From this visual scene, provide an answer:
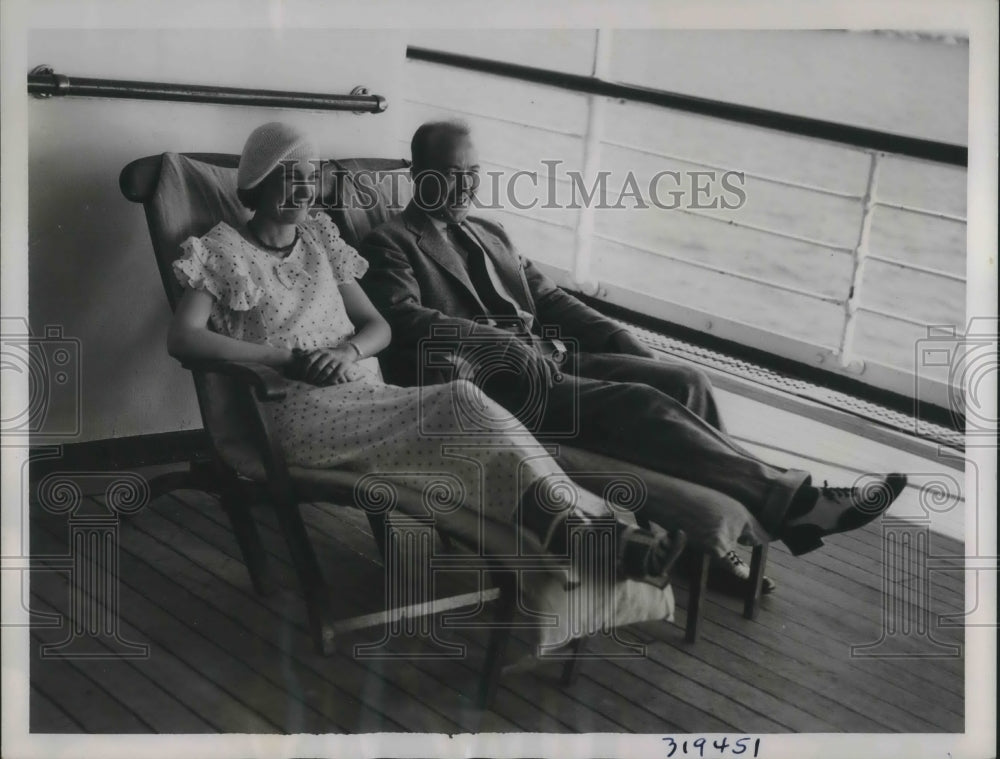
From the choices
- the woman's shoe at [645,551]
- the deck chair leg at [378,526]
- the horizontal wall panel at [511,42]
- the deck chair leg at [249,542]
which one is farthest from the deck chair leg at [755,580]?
the horizontal wall panel at [511,42]

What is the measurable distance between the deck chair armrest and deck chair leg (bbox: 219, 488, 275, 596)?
309 millimetres

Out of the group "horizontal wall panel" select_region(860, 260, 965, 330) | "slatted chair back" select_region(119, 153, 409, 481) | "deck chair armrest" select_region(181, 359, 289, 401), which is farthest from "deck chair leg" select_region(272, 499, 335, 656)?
"horizontal wall panel" select_region(860, 260, 965, 330)

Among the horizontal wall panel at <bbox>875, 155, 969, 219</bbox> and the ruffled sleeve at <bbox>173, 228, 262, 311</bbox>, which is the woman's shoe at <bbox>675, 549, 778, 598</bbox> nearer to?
the horizontal wall panel at <bbox>875, 155, 969, 219</bbox>

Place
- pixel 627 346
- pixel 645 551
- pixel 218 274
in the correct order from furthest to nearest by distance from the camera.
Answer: pixel 627 346 → pixel 218 274 → pixel 645 551

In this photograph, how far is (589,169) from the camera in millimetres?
2457

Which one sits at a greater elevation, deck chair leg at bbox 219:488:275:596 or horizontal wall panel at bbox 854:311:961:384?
horizontal wall panel at bbox 854:311:961:384

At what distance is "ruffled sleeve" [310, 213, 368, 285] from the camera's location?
2447 millimetres

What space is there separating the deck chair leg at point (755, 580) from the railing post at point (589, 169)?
0.71 m

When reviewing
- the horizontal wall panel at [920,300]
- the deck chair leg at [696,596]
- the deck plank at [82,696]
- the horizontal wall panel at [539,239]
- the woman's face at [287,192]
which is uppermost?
the woman's face at [287,192]

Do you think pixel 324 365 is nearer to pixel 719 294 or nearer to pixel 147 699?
pixel 147 699

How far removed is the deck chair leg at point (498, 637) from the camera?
232 centimetres

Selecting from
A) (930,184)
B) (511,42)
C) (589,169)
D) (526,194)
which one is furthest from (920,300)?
(511,42)

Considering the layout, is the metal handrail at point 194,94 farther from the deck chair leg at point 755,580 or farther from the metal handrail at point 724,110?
the deck chair leg at point 755,580

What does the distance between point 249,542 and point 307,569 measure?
0.16 metres
